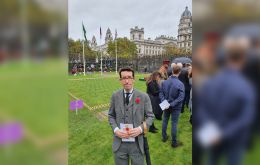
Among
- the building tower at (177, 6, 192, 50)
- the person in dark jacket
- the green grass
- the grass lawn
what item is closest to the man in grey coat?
the building tower at (177, 6, 192, 50)

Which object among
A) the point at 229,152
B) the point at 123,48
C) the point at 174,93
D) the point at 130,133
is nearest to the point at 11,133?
the point at 229,152

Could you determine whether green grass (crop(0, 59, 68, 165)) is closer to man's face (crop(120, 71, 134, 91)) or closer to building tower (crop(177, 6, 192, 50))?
Answer: building tower (crop(177, 6, 192, 50))

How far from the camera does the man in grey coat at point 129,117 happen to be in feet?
7.69

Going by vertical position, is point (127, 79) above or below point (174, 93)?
above

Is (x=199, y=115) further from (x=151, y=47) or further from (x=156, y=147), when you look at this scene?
(x=151, y=47)

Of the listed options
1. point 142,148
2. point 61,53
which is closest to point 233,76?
point 61,53

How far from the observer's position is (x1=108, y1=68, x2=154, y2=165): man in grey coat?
7.69 ft

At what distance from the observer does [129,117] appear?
2.38 metres

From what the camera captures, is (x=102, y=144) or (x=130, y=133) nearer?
(x=130, y=133)

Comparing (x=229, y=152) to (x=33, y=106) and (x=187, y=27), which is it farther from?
(x=33, y=106)

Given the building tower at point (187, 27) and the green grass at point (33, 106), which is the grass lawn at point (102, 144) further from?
the green grass at point (33, 106)

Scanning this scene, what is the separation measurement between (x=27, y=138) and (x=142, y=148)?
1571mm

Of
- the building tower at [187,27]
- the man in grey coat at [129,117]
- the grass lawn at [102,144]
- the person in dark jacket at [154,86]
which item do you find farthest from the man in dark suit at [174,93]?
the building tower at [187,27]

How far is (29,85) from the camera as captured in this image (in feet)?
3.25
